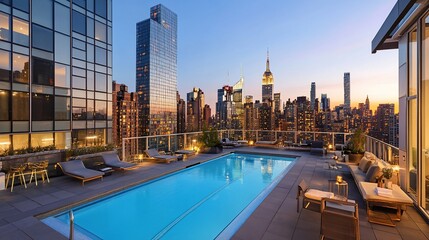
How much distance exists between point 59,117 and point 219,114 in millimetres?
46852

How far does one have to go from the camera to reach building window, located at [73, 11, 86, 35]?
49.5ft

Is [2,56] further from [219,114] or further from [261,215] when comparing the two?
[219,114]

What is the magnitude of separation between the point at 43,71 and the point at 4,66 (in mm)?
1989

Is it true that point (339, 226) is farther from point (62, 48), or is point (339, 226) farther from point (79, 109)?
point (62, 48)

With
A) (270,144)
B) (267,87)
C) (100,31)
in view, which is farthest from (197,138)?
(267,87)

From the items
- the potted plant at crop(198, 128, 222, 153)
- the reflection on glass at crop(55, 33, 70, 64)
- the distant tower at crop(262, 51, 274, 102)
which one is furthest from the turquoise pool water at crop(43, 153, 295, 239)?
the distant tower at crop(262, 51, 274, 102)

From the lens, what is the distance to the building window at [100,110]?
16.7 metres

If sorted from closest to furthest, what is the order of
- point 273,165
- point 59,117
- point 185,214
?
point 185,214
point 273,165
point 59,117

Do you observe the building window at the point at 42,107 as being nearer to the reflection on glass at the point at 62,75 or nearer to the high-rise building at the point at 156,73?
the reflection on glass at the point at 62,75

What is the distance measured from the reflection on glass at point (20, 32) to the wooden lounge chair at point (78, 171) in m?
10.4

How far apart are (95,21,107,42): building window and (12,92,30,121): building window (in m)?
7.68

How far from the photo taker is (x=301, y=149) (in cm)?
1162

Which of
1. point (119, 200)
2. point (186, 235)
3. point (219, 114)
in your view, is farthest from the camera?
point (219, 114)

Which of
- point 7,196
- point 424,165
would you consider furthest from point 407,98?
point 7,196
